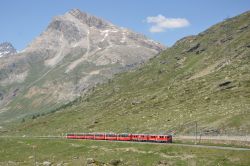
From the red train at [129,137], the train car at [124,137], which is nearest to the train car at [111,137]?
the red train at [129,137]

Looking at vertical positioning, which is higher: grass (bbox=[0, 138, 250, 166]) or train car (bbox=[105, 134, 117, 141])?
train car (bbox=[105, 134, 117, 141])

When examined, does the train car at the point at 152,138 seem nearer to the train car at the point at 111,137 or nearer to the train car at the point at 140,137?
the train car at the point at 140,137

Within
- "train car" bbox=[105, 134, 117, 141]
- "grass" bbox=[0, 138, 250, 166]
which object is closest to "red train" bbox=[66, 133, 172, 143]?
"train car" bbox=[105, 134, 117, 141]

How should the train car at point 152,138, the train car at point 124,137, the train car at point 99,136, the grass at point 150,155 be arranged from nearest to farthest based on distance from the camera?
the grass at point 150,155 → the train car at point 152,138 → the train car at point 124,137 → the train car at point 99,136

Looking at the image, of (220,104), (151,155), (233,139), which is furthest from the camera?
(220,104)

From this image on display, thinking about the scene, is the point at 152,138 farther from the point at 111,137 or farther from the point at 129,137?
the point at 111,137

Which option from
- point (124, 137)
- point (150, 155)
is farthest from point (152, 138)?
point (150, 155)

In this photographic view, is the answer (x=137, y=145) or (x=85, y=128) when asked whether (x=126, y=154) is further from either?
(x=85, y=128)

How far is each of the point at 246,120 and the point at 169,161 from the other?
42.4 m

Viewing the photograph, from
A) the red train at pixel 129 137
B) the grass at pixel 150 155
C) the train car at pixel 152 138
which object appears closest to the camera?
the grass at pixel 150 155

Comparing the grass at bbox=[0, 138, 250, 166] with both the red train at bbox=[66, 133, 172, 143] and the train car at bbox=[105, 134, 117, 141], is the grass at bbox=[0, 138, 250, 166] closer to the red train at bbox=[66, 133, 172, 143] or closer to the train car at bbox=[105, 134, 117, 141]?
the red train at bbox=[66, 133, 172, 143]

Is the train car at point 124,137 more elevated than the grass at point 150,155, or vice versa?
the train car at point 124,137

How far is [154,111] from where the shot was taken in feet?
590

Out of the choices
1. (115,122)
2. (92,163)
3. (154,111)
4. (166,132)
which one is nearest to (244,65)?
(154,111)
